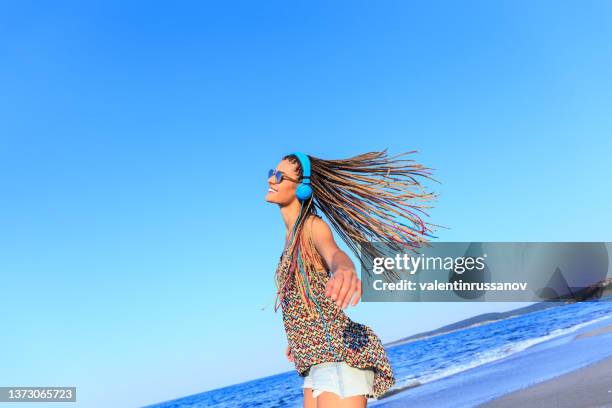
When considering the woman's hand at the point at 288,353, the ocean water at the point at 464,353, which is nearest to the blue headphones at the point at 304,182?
the woman's hand at the point at 288,353

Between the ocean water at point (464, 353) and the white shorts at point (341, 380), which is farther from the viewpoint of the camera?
the ocean water at point (464, 353)

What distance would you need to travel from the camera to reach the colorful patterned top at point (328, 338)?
285 cm

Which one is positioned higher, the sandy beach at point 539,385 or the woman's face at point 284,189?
the woman's face at point 284,189

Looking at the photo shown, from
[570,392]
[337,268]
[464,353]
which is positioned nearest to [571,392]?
[570,392]

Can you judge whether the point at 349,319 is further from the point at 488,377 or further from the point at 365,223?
the point at 488,377

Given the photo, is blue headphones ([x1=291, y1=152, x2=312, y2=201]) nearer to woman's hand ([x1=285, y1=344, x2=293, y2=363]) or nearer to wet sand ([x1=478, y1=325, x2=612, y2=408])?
woman's hand ([x1=285, y1=344, x2=293, y2=363])

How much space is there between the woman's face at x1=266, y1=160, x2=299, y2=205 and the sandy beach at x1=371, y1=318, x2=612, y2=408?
186 inches

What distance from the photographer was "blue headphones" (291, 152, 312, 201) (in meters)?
3.21

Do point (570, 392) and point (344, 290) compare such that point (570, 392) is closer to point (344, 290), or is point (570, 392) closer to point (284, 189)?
point (284, 189)

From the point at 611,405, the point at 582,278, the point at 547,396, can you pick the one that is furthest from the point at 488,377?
the point at 582,278

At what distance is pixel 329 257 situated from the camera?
2.77m

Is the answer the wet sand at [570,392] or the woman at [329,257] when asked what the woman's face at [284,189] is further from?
the wet sand at [570,392]

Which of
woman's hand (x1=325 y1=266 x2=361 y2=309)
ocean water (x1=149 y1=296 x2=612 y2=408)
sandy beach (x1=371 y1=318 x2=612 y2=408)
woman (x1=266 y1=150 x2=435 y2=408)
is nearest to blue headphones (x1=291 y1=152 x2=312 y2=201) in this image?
woman (x1=266 y1=150 x2=435 y2=408)

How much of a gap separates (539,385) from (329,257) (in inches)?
272
